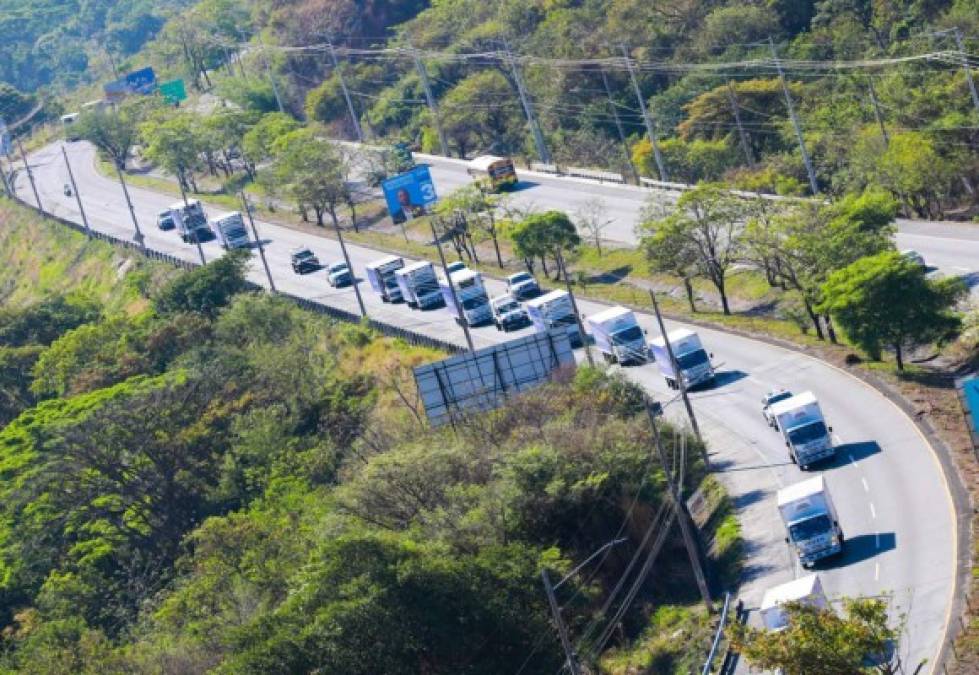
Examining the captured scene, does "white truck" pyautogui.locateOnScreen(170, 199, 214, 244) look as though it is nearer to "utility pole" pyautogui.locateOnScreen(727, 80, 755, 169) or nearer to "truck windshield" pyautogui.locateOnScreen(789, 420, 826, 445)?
"utility pole" pyautogui.locateOnScreen(727, 80, 755, 169)

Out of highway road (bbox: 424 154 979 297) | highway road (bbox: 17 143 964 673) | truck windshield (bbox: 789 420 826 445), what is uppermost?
truck windshield (bbox: 789 420 826 445)

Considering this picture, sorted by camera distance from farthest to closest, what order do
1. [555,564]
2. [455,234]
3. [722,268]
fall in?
[455,234] < [722,268] < [555,564]

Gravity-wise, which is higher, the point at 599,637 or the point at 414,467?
the point at 414,467

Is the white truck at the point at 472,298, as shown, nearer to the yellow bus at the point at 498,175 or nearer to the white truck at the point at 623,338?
the white truck at the point at 623,338

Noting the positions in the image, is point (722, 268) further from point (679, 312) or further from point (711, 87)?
point (711, 87)

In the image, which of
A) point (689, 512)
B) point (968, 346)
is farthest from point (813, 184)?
point (689, 512)

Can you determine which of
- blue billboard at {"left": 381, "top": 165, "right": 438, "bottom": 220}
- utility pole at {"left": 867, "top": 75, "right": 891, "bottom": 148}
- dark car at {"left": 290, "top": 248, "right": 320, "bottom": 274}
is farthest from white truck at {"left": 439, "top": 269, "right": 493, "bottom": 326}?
blue billboard at {"left": 381, "top": 165, "right": 438, "bottom": 220}
